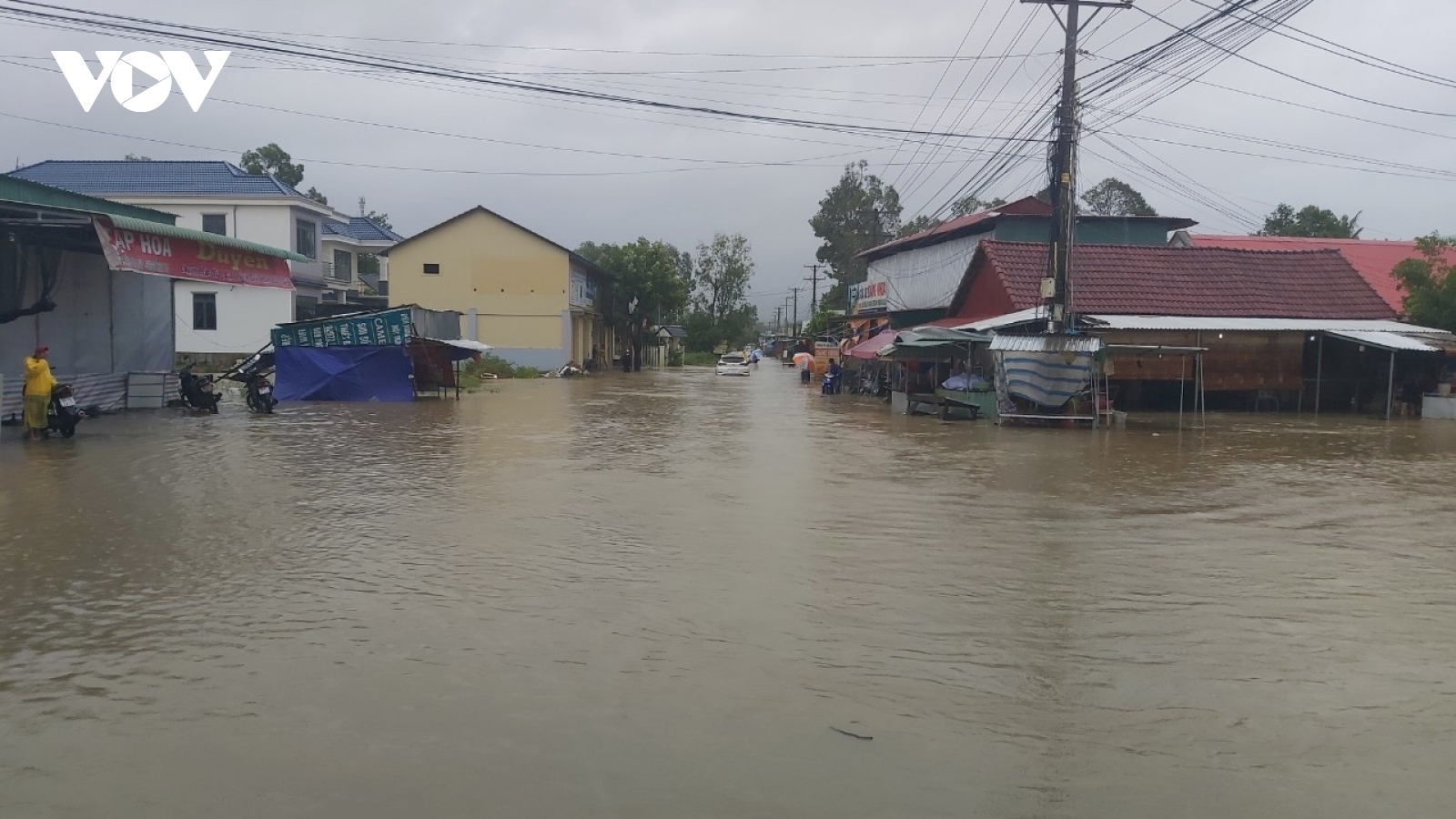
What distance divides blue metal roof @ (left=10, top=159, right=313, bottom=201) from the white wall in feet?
14.2

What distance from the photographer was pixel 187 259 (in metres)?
20.7

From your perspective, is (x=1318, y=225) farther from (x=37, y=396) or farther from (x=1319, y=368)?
(x=37, y=396)

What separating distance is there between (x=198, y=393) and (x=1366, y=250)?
38815 mm

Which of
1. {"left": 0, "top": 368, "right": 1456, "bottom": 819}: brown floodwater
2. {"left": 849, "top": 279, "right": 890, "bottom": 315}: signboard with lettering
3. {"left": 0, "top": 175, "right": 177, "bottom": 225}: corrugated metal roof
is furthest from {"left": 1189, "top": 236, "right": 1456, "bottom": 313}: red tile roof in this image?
{"left": 0, "top": 175, "right": 177, "bottom": 225}: corrugated metal roof

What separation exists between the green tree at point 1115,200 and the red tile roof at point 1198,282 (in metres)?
40.9

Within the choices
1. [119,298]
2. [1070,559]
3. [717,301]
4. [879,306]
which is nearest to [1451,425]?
[1070,559]

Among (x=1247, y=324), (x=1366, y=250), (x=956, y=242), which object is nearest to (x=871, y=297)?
(x=956, y=242)

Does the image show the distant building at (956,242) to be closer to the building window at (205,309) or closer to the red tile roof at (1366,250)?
the red tile roof at (1366,250)

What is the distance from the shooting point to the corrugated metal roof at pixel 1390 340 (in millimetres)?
25547

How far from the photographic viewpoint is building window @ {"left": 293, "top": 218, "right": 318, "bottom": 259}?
44.4m

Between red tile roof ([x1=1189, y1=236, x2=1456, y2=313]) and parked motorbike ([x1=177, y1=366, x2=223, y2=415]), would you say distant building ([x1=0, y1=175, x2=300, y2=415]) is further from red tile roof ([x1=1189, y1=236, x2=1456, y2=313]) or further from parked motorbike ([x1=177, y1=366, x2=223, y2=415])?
red tile roof ([x1=1189, y1=236, x2=1456, y2=313])

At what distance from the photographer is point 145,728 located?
16.4ft

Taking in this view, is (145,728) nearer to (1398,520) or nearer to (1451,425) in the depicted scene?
(1398,520)

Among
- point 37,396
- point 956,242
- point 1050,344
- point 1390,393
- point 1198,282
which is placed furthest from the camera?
point 956,242
